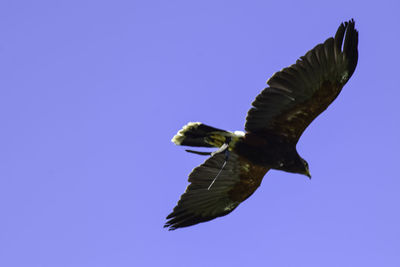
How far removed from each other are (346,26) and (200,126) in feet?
9.43

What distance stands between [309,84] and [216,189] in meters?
2.89

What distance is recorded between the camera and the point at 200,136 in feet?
35.5

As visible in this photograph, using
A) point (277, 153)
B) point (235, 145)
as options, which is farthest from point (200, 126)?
point (277, 153)

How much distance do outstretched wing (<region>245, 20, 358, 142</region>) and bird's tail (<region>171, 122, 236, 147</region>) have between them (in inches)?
20.3

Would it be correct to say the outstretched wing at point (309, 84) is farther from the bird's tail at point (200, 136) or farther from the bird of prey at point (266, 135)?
the bird's tail at point (200, 136)

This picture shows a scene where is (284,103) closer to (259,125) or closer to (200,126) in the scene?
(259,125)

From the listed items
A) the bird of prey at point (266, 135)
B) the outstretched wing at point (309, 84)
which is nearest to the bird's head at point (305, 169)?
the bird of prey at point (266, 135)

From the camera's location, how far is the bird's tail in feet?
35.1

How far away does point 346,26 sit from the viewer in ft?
32.7

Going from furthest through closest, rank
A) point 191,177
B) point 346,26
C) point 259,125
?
point 191,177 < point 259,125 < point 346,26

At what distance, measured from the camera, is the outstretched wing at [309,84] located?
395 inches

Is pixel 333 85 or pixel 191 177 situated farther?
pixel 191 177

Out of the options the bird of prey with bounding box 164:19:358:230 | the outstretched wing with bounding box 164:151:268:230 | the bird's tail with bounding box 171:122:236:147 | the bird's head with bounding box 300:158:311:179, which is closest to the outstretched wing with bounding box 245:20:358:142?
the bird of prey with bounding box 164:19:358:230

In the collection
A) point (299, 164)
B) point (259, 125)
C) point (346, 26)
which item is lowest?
point (299, 164)
